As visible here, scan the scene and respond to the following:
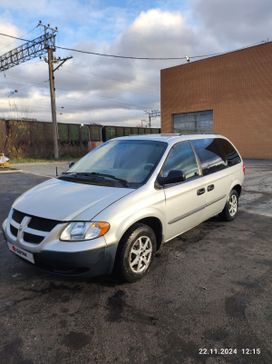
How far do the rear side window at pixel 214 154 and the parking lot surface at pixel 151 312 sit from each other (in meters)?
1.37

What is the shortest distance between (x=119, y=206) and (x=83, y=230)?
17.9 inches

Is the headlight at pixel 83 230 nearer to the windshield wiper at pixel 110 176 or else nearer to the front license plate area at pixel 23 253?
the front license plate area at pixel 23 253

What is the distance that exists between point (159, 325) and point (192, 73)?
27.5 m

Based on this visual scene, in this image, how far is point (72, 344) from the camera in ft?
8.41

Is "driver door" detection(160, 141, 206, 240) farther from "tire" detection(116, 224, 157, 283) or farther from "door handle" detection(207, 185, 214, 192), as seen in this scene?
"tire" detection(116, 224, 157, 283)

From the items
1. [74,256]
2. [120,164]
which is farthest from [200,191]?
[74,256]

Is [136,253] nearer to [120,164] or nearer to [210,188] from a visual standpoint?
[120,164]

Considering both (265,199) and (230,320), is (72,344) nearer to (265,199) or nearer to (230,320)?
(230,320)

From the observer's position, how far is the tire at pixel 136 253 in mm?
3326

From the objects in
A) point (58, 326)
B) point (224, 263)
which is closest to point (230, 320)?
point (224, 263)

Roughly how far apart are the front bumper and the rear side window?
92.6 inches

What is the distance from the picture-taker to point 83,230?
10.1 ft

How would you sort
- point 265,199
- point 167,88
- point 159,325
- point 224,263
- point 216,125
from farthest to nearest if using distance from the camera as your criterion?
point 167,88 < point 216,125 < point 265,199 < point 224,263 < point 159,325

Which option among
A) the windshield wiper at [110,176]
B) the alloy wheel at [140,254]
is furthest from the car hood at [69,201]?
the alloy wheel at [140,254]
